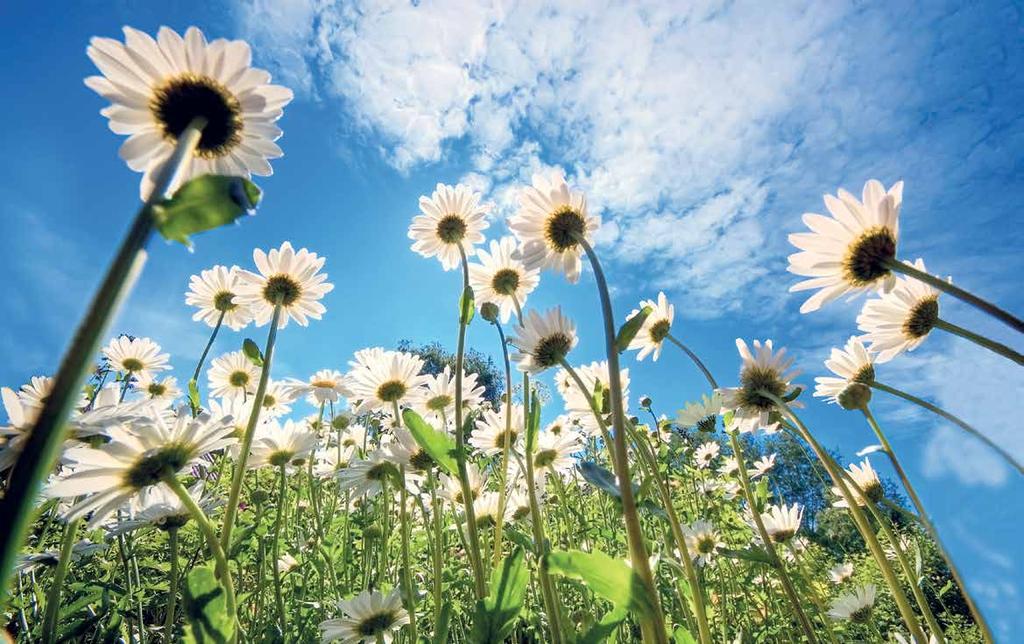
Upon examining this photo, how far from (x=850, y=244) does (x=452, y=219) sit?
1.30 meters

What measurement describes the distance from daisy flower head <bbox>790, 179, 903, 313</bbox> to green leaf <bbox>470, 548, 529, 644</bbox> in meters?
0.87

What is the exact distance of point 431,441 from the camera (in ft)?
3.77

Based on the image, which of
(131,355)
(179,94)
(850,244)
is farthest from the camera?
(131,355)

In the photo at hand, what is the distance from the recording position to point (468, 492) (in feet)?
3.85

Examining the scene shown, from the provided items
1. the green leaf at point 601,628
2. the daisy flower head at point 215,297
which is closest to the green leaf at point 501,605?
the green leaf at point 601,628

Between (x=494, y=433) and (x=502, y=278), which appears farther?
(x=494, y=433)

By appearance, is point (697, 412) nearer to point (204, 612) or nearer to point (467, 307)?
point (467, 307)

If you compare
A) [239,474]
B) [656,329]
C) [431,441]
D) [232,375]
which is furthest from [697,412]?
[232,375]

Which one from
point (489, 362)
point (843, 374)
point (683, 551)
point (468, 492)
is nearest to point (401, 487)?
point (468, 492)

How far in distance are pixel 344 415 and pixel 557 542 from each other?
148 centimetres

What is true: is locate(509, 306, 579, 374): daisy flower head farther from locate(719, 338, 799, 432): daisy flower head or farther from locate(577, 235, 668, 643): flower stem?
locate(577, 235, 668, 643): flower stem

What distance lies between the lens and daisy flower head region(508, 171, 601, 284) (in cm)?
142

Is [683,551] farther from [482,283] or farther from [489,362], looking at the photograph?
[489,362]

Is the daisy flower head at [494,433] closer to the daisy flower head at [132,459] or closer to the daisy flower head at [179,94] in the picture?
the daisy flower head at [132,459]
